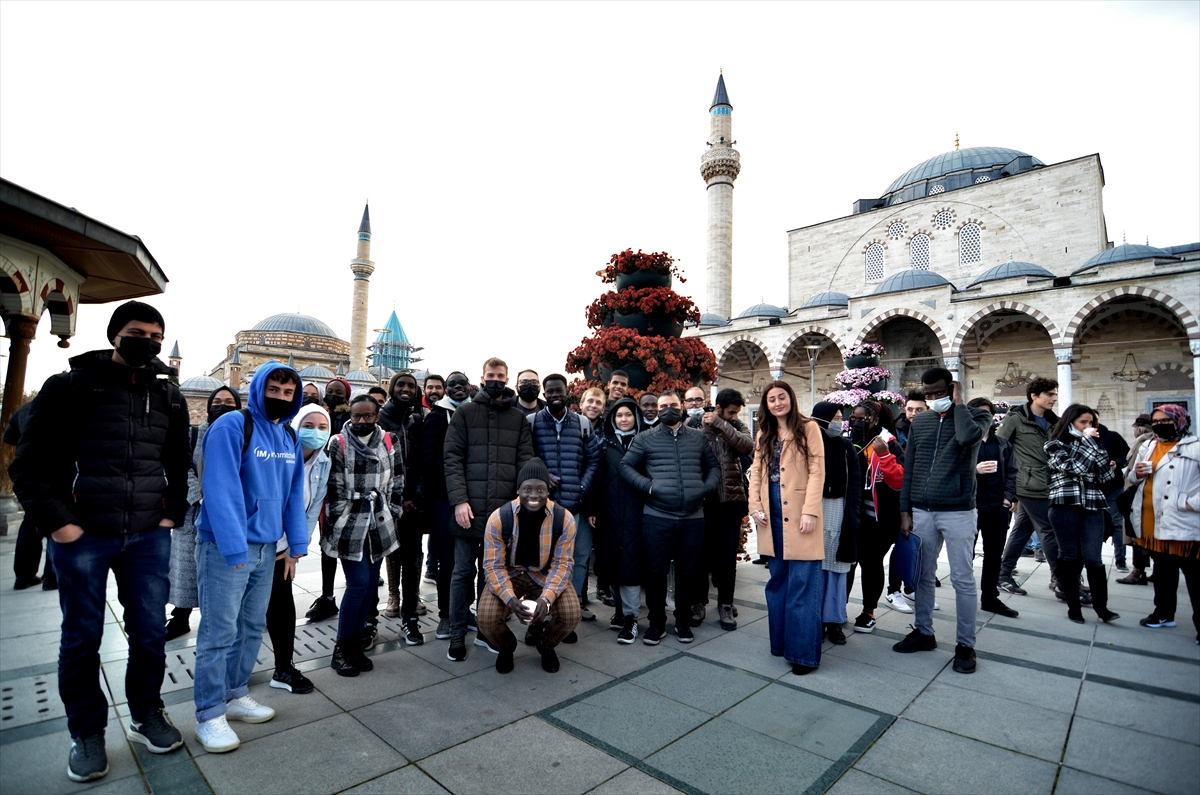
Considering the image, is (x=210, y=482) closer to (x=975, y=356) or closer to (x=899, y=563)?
(x=899, y=563)

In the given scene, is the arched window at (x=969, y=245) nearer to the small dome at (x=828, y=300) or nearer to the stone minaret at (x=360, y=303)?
the small dome at (x=828, y=300)

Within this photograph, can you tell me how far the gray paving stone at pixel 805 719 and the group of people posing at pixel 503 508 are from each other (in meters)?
0.48

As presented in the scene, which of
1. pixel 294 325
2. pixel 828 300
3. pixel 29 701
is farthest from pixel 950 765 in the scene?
pixel 294 325

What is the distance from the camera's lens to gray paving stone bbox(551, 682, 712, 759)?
2.82 meters

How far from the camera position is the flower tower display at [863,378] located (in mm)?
16703

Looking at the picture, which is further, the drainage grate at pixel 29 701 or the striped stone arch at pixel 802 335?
the striped stone arch at pixel 802 335

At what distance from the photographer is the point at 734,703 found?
10.7 feet

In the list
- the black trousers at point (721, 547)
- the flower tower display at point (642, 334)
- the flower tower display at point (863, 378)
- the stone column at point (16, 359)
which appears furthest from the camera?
the flower tower display at point (863, 378)

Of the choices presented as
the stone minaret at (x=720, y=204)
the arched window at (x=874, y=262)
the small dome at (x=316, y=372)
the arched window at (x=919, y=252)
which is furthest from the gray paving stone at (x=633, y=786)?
the small dome at (x=316, y=372)

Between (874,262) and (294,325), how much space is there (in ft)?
178

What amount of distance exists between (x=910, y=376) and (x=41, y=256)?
28.4m

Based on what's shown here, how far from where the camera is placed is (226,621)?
9.33 ft

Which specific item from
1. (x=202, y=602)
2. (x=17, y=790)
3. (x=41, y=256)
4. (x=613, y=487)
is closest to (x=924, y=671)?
(x=613, y=487)

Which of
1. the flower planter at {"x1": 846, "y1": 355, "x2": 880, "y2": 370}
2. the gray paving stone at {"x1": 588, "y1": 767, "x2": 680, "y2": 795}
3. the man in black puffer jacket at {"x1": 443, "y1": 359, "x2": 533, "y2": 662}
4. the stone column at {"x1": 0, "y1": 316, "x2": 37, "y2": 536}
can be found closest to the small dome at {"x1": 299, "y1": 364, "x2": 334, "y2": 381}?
the stone column at {"x1": 0, "y1": 316, "x2": 37, "y2": 536}
